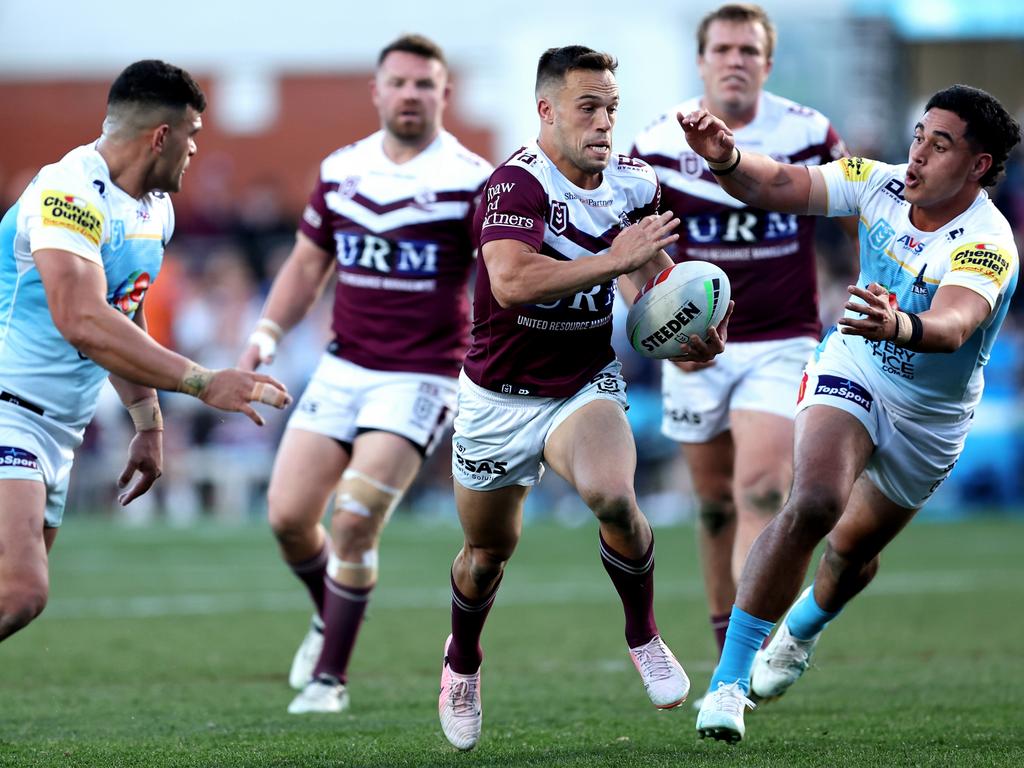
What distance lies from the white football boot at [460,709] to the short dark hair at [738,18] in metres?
3.52

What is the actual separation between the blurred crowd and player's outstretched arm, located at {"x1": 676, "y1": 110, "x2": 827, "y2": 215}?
10643 millimetres

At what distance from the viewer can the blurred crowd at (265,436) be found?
17594 mm

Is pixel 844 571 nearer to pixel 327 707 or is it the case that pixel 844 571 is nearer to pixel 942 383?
pixel 942 383

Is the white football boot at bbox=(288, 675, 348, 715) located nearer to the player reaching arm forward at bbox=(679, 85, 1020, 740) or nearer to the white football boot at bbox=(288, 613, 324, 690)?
the white football boot at bbox=(288, 613, 324, 690)

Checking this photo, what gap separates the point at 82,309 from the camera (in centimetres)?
552

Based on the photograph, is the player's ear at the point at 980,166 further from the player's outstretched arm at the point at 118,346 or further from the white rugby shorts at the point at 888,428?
the player's outstretched arm at the point at 118,346

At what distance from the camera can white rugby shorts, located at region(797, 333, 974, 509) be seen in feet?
20.6

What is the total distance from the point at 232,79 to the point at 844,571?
26721 millimetres

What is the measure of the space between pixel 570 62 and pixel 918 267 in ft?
5.24

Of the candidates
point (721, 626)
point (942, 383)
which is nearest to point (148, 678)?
point (721, 626)

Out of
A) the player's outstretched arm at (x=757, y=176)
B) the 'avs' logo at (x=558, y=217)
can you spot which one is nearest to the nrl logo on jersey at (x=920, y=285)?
the player's outstretched arm at (x=757, y=176)

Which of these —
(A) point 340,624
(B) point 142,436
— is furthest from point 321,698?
(B) point 142,436

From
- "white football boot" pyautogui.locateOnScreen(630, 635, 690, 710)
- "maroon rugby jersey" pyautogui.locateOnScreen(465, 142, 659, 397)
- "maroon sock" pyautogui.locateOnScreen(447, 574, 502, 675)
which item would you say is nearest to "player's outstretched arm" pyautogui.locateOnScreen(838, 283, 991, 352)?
"maroon rugby jersey" pyautogui.locateOnScreen(465, 142, 659, 397)

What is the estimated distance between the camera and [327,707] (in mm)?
7445
